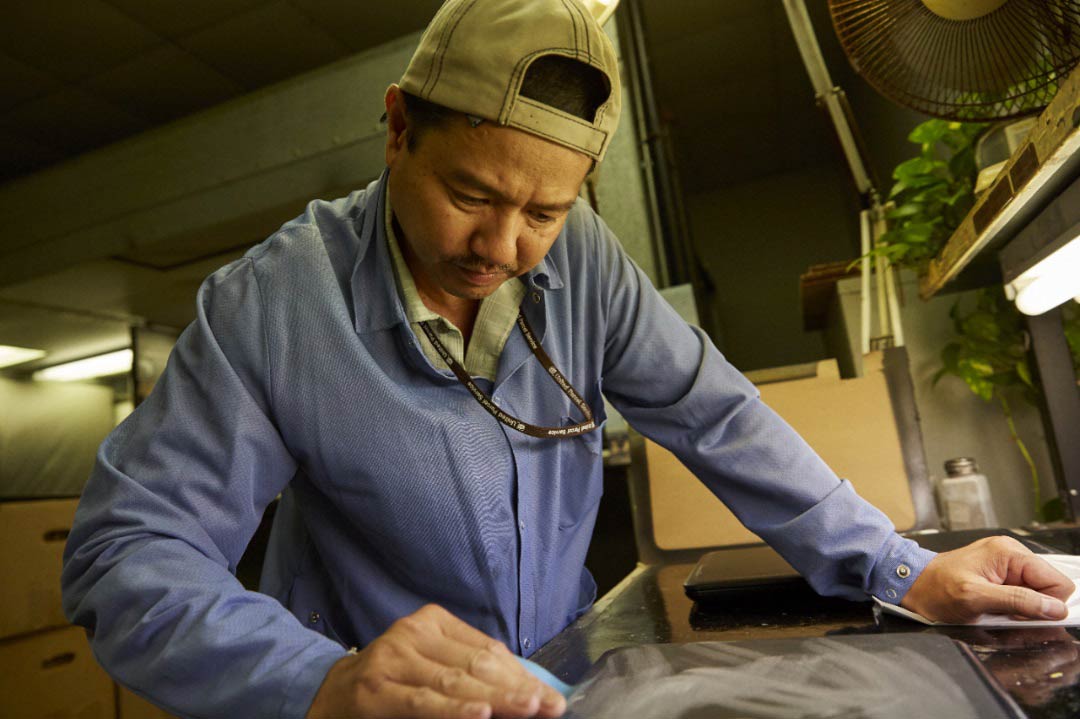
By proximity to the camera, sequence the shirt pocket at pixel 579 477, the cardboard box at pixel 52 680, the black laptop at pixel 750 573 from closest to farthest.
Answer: the black laptop at pixel 750 573 < the shirt pocket at pixel 579 477 < the cardboard box at pixel 52 680

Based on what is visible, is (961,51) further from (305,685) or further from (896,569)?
(305,685)

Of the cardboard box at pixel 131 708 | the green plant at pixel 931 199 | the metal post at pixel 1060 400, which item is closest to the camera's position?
the metal post at pixel 1060 400

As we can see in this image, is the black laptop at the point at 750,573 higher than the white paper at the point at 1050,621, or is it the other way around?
the black laptop at the point at 750,573

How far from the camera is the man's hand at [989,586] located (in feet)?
2.39

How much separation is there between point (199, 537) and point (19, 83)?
3.79m

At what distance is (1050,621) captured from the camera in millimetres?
716

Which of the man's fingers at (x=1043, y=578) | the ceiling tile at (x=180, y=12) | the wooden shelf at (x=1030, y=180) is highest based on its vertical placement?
the ceiling tile at (x=180, y=12)

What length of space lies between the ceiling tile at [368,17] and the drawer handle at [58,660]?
100 inches

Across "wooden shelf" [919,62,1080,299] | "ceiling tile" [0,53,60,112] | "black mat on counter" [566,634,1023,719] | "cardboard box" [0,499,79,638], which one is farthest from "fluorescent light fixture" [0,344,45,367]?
"black mat on counter" [566,634,1023,719]

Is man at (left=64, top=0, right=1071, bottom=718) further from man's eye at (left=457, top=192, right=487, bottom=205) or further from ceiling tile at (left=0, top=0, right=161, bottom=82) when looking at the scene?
ceiling tile at (left=0, top=0, right=161, bottom=82)

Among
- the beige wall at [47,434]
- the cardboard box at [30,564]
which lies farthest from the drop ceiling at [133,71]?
the cardboard box at [30,564]

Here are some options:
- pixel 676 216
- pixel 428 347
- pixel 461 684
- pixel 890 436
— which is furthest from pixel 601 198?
pixel 461 684

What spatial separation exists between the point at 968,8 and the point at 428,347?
0.93 metres

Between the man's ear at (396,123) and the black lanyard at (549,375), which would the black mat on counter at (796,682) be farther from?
the man's ear at (396,123)
